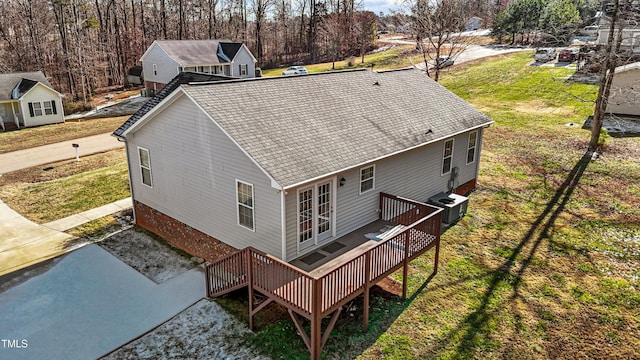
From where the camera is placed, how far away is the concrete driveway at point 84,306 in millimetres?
9078

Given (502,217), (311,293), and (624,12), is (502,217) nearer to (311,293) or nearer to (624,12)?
(311,293)

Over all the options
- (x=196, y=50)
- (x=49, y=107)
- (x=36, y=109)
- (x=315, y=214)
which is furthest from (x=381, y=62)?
(x=315, y=214)

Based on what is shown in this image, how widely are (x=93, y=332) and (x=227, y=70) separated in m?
40.7

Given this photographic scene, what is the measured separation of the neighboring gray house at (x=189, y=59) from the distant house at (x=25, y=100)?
459 inches

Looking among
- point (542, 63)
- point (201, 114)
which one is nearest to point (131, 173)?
point (201, 114)

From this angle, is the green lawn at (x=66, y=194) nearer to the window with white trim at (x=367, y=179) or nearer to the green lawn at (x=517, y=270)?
the green lawn at (x=517, y=270)

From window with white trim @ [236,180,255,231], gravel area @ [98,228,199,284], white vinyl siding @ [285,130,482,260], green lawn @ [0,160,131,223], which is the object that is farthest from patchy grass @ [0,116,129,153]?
white vinyl siding @ [285,130,482,260]

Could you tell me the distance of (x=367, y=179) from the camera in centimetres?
1195

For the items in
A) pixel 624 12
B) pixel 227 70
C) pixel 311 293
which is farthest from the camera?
pixel 227 70

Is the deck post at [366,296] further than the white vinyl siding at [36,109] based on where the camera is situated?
No

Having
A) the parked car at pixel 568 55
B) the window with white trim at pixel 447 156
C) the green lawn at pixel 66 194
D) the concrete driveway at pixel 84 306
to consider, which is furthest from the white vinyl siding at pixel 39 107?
the parked car at pixel 568 55

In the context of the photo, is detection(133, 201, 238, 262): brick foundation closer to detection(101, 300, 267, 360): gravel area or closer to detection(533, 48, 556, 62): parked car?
detection(101, 300, 267, 360): gravel area

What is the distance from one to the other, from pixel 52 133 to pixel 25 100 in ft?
12.8

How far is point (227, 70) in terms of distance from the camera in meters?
46.7
